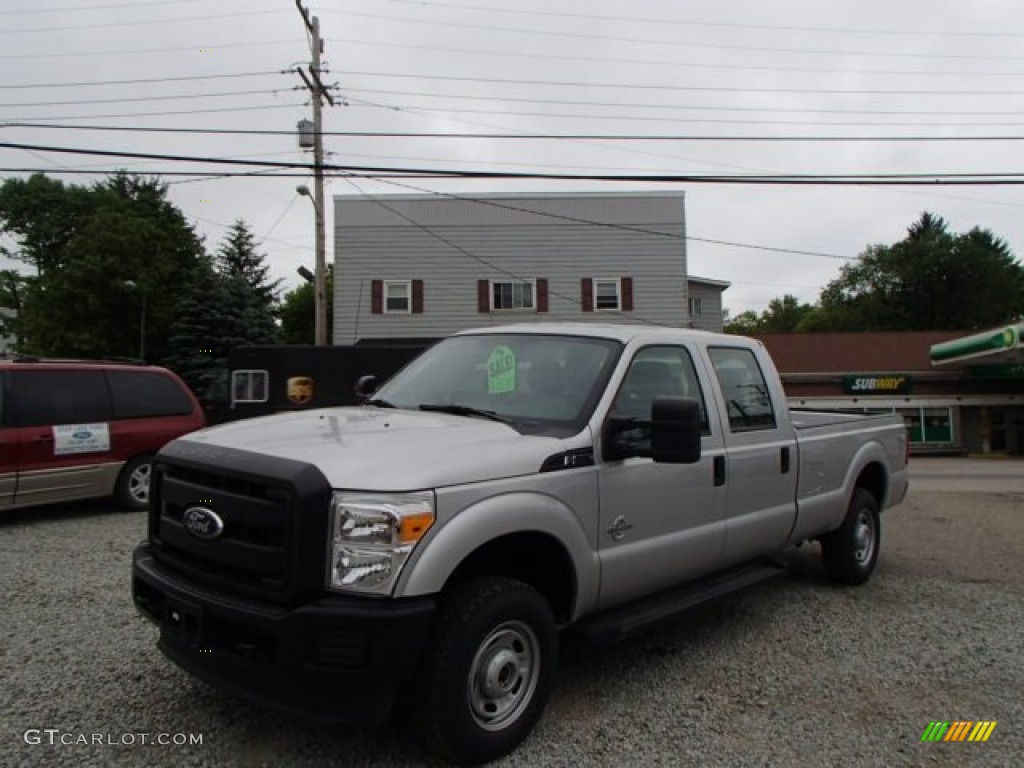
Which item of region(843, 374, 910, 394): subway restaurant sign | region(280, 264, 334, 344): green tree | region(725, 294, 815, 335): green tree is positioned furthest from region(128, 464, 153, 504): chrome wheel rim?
region(725, 294, 815, 335): green tree

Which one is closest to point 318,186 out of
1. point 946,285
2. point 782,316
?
point 946,285

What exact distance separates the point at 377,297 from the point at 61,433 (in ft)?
47.8

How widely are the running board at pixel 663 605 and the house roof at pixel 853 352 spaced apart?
22634mm

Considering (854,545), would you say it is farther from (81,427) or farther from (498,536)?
(81,427)

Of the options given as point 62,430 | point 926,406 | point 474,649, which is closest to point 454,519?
point 474,649

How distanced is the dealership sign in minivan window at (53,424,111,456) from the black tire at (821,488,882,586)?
7739mm

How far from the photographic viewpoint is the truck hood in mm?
2828

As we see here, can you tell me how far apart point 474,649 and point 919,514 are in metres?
9.26

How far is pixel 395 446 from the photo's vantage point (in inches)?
121

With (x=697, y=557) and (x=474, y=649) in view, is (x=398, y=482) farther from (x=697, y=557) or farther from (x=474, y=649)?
(x=697, y=557)

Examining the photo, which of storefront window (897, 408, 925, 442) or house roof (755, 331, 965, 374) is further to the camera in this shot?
house roof (755, 331, 965, 374)

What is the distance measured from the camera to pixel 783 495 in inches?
191

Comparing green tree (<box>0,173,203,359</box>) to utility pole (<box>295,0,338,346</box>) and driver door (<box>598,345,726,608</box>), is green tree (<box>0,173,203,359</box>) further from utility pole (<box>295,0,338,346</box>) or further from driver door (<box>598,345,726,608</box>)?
driver door (<box>598,345,726,608</box>)

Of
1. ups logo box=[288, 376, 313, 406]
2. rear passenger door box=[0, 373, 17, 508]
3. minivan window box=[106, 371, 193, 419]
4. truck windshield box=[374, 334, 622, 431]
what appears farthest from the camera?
ups logo box=[288, 376, 313, 406]
